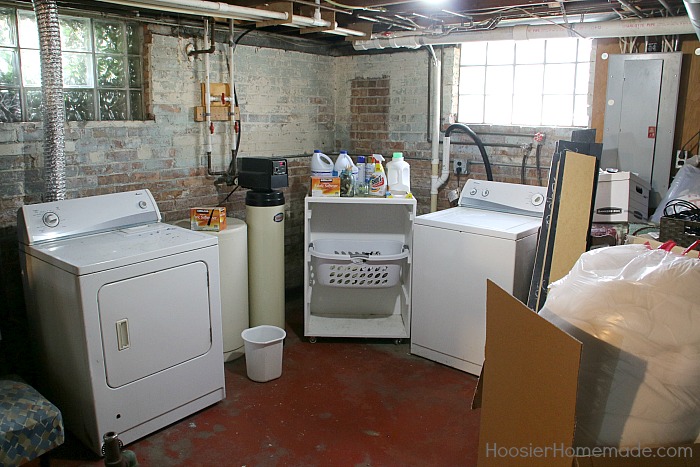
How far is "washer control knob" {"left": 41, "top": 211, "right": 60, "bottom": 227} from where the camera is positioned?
274 cm

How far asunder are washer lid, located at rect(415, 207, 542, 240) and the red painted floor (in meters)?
0.86

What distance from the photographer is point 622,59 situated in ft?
11.0

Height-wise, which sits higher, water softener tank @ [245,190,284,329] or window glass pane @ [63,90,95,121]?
window glass pane @ [63,90,95,121]

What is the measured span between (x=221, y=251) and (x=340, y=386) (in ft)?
3.36

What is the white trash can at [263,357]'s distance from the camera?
3191mm

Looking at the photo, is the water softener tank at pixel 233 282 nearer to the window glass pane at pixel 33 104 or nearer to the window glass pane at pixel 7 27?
the window glass pane at pixel 33 104

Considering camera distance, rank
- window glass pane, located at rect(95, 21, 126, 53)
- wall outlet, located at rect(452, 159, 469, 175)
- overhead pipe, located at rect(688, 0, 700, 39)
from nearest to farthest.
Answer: overhead pipe, located at rect(688, 0, 700, 39) < window glass pane, located at rect(95, 21, 126, 53) < wall outlet, located at rect(452, 159, 469, 175)

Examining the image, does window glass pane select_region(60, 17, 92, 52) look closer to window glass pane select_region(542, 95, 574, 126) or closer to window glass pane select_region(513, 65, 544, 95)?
window glass pane select_region(513, 65, 544, 95)

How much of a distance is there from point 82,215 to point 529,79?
296cm

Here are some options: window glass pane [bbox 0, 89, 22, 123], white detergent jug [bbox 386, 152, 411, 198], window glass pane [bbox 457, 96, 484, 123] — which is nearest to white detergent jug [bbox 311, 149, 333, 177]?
white detergent jug [bbox 386, 152, 411, 198]

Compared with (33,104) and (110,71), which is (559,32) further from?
(33,104)

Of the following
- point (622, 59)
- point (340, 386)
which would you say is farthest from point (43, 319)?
point (622, 59)

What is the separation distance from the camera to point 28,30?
2.96 meters

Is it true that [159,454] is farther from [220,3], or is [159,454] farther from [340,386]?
[220,3]
